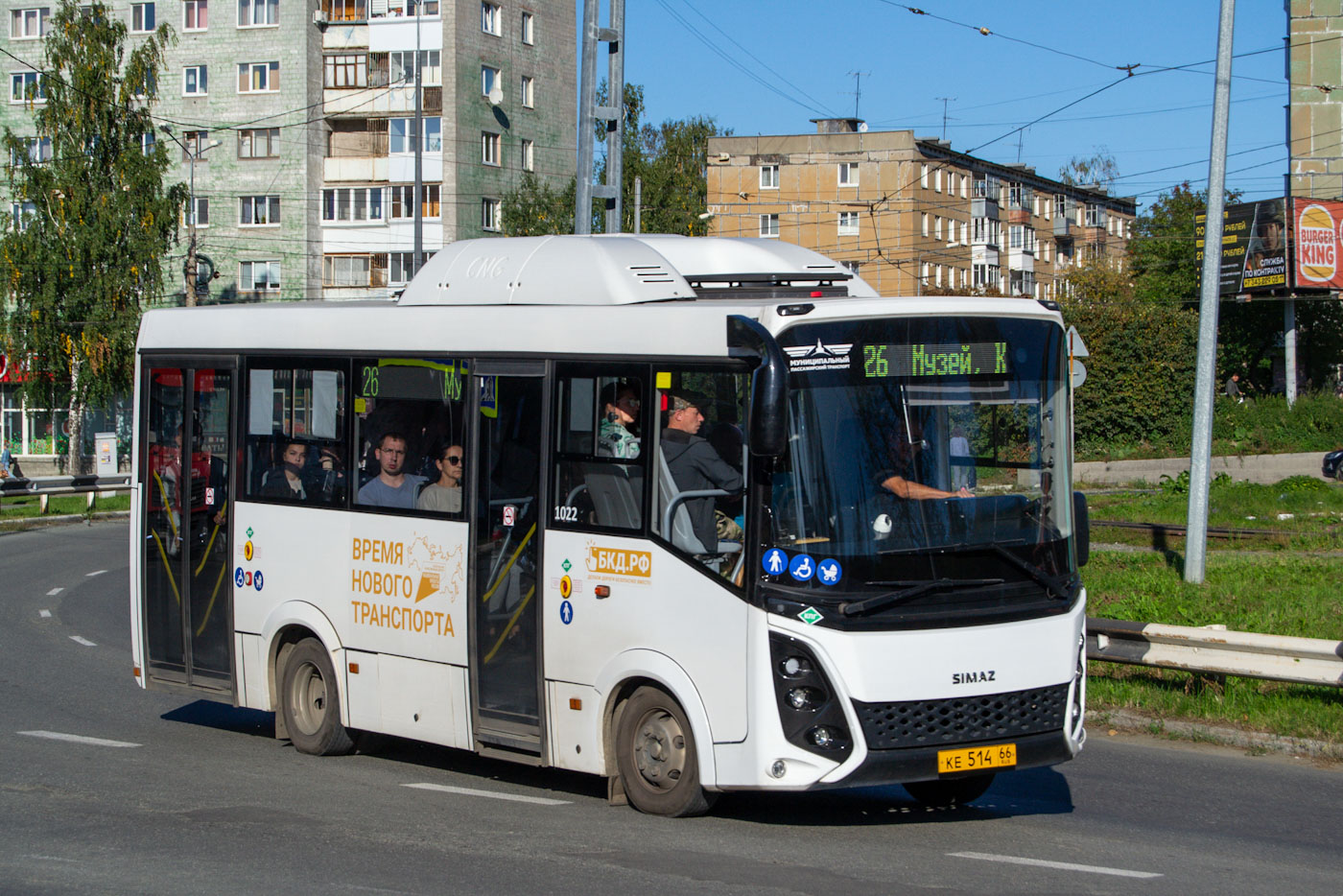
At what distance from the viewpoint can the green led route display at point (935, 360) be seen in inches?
298

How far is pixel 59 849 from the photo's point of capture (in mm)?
7621

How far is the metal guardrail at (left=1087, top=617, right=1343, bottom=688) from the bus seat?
465cm

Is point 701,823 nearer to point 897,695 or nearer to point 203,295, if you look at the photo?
point 897,695

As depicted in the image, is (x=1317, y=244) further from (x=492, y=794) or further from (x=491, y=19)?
(x=492, y=794)

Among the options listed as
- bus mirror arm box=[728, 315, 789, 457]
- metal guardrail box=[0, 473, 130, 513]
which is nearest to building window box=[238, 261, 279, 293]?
metal guardrail box=[0, 473, 130, 513]

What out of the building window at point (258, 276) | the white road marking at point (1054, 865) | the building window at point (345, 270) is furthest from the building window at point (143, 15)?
the white road marking at point (1054, 865)

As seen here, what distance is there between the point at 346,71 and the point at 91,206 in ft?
40.1

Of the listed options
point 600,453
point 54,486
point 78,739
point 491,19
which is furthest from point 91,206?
point 600,453

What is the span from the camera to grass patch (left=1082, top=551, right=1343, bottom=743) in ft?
35.2

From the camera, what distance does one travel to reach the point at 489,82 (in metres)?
64.9

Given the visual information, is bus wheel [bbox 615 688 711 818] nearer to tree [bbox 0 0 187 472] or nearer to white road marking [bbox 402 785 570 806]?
white road marking [bbox 402 785 570 806]

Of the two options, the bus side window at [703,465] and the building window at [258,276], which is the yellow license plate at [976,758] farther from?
the building window at [258,276]

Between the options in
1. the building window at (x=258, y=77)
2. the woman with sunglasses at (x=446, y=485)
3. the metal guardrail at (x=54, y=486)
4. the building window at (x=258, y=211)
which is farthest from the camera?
the building window at (x=258, y=211)

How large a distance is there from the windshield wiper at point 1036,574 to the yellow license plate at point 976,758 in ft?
2.68
